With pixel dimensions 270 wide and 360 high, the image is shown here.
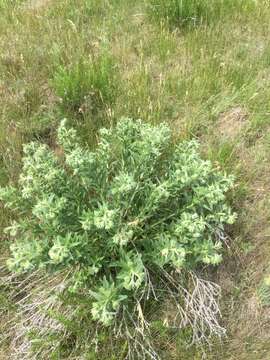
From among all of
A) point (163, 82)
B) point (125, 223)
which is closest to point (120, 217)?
point (125, 223)

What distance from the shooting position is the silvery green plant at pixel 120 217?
2.33m

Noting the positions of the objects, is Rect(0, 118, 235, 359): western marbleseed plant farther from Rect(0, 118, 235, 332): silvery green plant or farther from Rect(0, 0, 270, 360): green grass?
Rect(0, 0, 270, 360): green grass

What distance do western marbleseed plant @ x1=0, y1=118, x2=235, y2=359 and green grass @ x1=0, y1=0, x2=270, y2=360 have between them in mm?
314

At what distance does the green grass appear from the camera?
9.94 feet

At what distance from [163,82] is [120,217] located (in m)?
1.71

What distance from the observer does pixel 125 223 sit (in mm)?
2479

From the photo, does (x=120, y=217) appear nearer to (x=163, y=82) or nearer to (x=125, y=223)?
(x=125, y=223)

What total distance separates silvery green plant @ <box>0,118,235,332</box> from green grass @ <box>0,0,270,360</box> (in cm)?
41

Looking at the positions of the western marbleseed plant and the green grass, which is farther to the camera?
the green grass

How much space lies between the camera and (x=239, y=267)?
283 cm

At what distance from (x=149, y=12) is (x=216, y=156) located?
2.08m

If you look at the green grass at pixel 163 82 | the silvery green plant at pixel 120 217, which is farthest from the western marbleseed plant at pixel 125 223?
the green grass at pixel 163 82

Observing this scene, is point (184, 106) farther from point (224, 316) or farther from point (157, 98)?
point (224, 316)

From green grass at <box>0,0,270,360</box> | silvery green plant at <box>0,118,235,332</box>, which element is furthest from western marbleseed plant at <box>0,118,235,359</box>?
green grass at <box>0,0,270,360</box>
